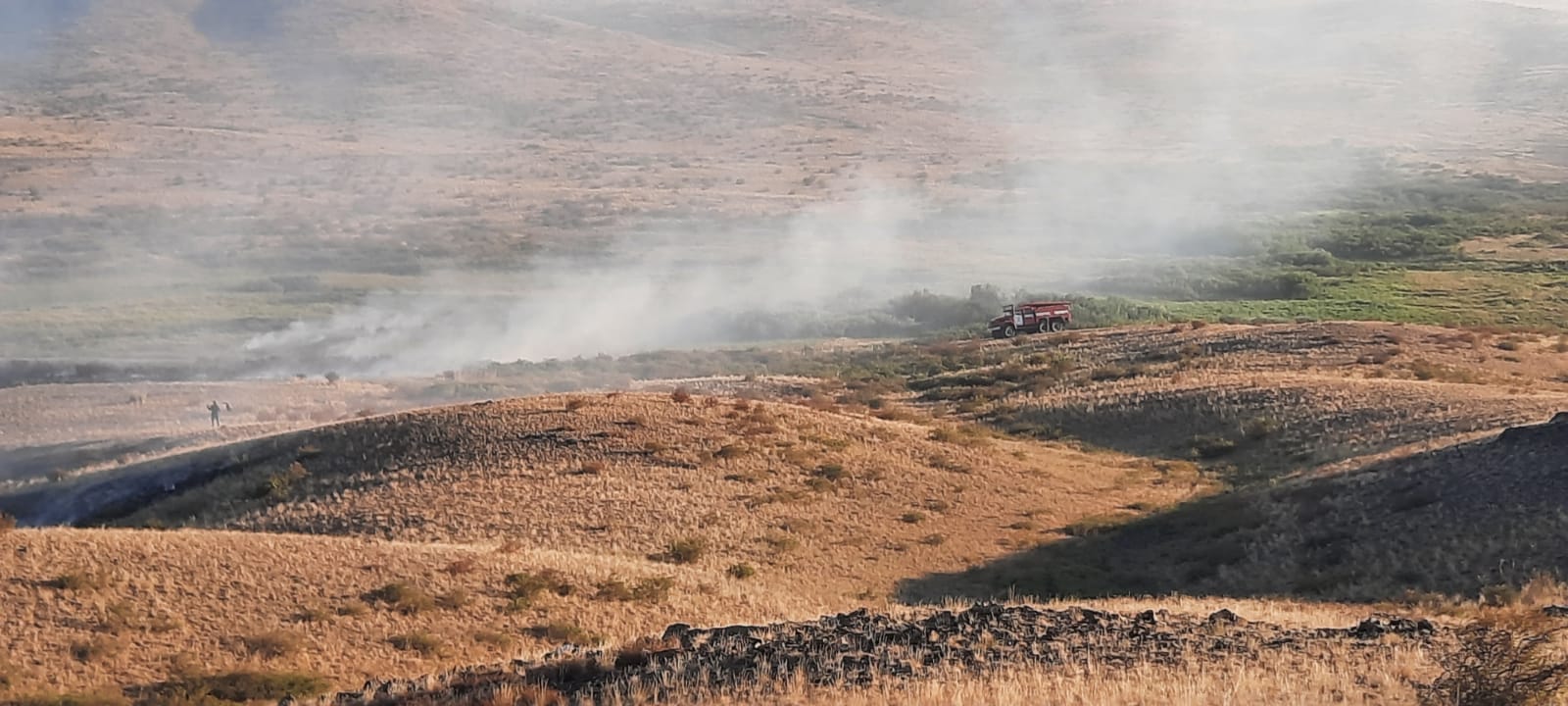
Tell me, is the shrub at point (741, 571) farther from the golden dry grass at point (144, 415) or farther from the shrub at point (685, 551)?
the golden dry grass at point (144, 415)

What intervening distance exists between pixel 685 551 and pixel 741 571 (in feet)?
4.63

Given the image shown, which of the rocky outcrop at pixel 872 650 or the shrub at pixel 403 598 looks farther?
the shrub at pixel 403 598

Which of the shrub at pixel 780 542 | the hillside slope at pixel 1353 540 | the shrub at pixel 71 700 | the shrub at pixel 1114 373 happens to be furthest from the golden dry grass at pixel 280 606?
the shrub at pixel 1114 373

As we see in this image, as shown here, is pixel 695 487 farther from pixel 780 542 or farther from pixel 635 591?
pixel 635 591

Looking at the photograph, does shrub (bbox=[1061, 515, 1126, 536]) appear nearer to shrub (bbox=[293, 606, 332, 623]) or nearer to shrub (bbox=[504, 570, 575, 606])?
shrub (bbox=[504, 570, 575, 606])

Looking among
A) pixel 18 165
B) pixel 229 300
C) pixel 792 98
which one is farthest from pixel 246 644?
pixel 792 98

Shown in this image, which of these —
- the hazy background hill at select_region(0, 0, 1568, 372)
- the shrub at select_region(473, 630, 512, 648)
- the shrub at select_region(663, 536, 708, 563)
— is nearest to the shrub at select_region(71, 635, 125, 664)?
the shrub at select_region(473, 630, 512, 648)

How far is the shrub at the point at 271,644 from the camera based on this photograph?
1592 cm

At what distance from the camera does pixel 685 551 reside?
75.2 ft

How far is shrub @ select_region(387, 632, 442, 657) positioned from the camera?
1650 cm

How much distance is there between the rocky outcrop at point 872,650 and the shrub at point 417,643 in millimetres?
3337

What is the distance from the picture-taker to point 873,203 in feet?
346

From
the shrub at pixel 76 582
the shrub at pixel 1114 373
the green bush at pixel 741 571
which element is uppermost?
the shrub at pixel 76 582

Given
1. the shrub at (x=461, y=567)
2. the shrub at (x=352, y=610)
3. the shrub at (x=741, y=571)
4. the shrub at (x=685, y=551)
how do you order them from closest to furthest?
the shrub at (x=352, y=610), the shrub at (x=461, y=567), the shrub at (x=741, y=571), the shrub at (x=685, y=551)
